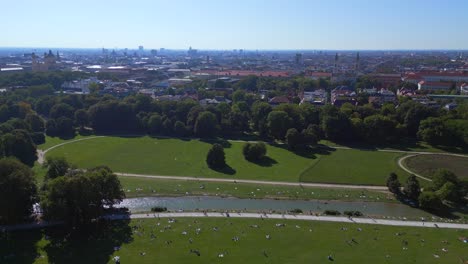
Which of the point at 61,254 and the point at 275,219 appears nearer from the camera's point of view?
the point at 61,254

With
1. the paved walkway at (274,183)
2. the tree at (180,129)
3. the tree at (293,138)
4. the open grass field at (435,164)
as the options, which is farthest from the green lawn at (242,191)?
the tree at (180,129)

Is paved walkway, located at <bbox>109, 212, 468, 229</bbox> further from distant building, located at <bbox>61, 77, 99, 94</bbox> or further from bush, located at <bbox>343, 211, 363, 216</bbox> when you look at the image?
distant building, located at <bbox>61, 77, 99, 94</bbox>

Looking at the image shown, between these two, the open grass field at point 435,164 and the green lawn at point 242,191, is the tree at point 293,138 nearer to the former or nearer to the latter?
the open grass field at point 435,164

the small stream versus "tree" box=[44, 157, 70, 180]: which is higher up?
"tree" box=[44, 157, 70, 180]

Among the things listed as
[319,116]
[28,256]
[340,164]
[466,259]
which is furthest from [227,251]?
[319,116]

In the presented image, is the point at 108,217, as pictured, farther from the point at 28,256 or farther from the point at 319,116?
the point at 319,116

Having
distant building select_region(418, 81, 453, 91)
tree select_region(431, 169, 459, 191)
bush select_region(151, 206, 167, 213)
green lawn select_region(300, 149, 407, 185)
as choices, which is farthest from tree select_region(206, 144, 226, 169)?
distant building select_region(418, 81, 453, 91)
